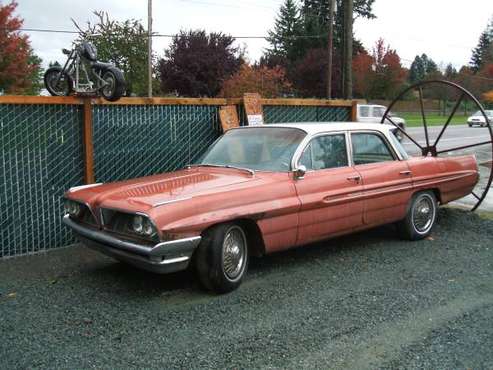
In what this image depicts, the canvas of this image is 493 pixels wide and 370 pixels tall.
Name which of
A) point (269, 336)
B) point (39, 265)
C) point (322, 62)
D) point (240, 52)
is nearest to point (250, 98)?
point (39, 265)

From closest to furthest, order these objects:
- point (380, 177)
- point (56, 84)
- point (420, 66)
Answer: point (380, 177), point (56, 84), point (420, 66)

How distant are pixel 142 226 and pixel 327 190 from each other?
81.7 inches

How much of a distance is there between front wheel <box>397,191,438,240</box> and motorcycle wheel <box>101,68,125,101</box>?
3.79m

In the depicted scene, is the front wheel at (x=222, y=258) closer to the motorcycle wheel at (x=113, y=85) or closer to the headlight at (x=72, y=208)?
the headlight at (x=72, y=208)

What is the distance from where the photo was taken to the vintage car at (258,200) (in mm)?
4469

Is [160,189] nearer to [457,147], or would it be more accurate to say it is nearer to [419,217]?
[419,217]

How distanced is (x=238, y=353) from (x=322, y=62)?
4634 centimetres

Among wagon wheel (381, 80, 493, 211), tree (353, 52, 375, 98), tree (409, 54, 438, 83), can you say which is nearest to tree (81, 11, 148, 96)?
wagon wheel (381, 80, 493, 211)

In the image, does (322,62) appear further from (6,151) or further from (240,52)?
(6,151)

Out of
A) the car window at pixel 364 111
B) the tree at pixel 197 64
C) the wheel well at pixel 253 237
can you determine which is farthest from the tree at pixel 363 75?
the wheel well at pixel 253 237

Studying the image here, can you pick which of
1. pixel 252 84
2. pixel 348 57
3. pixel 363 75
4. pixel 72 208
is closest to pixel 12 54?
pixel 252 84

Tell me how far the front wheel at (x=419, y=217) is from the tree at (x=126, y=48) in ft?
81.7

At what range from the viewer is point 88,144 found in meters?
6.61

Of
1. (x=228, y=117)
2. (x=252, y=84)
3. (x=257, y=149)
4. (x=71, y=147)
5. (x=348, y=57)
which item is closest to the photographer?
(x=257, y=149)
